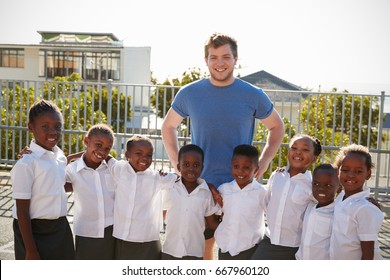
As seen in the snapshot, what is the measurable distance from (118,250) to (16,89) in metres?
5.90

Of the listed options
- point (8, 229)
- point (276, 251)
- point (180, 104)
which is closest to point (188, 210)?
point (276, 251)

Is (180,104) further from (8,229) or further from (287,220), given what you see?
(8,229)

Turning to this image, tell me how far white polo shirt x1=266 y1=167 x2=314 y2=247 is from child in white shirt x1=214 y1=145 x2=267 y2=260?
0.10m

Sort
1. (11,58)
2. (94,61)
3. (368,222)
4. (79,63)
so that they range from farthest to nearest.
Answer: (79,63), (94,61), (11,58), (368,222)

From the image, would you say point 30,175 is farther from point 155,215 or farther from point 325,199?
point 325,199

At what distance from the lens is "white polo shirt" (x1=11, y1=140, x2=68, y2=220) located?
2801mm

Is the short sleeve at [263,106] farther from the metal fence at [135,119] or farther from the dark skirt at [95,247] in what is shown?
the metal fence at [135,119]

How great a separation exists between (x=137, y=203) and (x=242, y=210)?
66 centimetres

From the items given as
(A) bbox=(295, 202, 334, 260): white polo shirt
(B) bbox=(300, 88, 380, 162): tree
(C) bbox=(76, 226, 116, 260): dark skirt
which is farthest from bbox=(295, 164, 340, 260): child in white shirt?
(B) bbox=(300, 88, 380, 162): tree

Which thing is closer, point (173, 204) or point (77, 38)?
point (173, 204)

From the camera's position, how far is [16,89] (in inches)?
328

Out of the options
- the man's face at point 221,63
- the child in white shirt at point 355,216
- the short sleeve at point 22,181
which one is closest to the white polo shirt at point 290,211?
the child in white shirt at point 355,216

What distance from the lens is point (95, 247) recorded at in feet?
10.4

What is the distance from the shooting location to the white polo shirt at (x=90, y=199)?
125 inches
